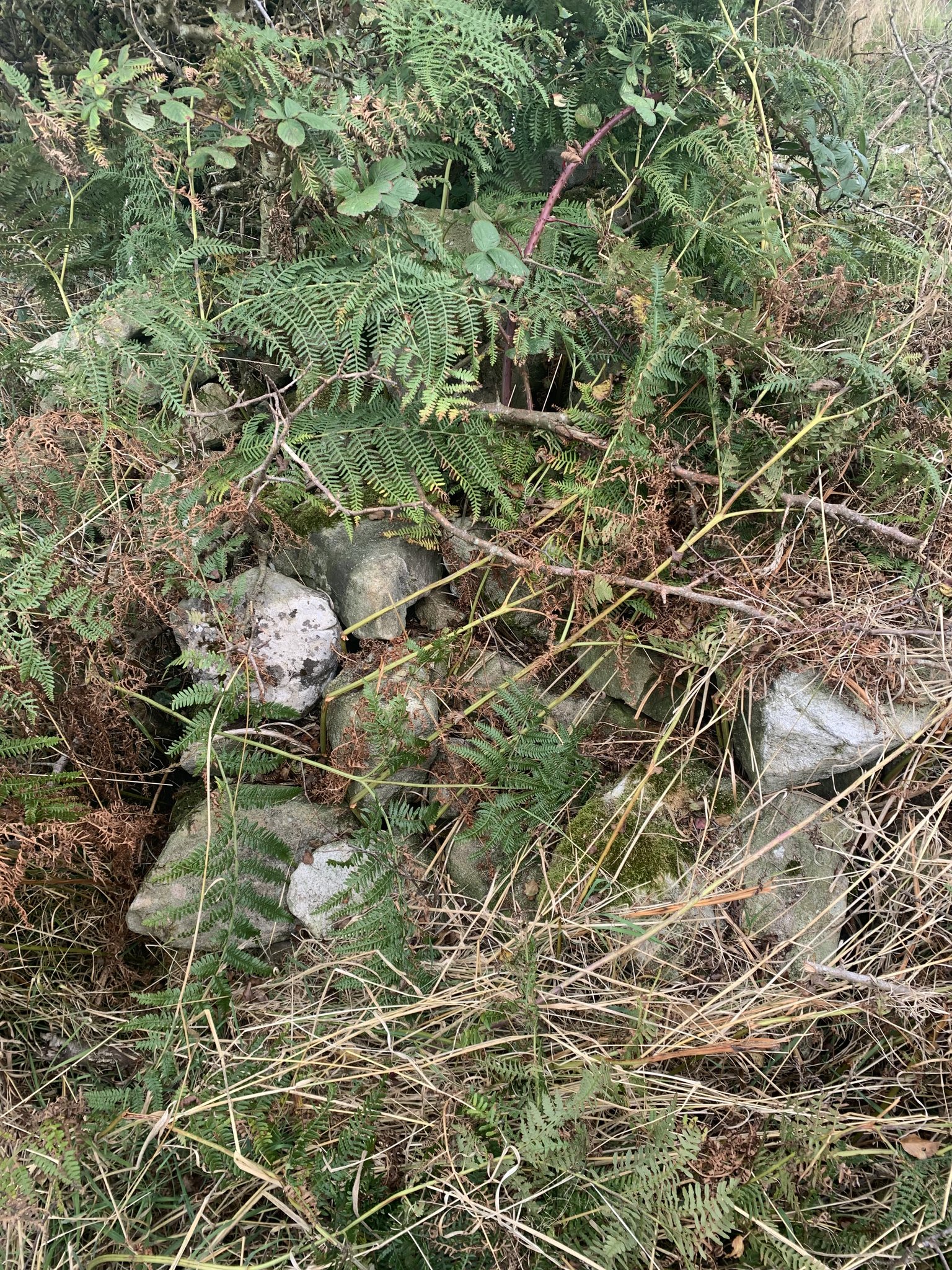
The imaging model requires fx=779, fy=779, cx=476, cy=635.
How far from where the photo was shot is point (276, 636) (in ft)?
7.91

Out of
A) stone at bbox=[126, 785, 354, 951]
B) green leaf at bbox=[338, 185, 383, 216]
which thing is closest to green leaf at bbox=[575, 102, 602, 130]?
green leaf at bbox=[338, 185, 383, 216]

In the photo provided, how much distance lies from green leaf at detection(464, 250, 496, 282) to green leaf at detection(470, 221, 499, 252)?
21mm

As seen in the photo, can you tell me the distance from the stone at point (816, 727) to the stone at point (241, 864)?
1250 millimetres

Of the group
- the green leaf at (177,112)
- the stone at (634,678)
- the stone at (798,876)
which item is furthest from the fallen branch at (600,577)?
the green leaf at (177,112)

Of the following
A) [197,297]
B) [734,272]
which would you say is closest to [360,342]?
[197,297]

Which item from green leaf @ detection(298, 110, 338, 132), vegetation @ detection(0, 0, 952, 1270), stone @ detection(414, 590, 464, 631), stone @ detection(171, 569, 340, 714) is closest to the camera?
vegetation @ detection(0, 0, 952, 1270)

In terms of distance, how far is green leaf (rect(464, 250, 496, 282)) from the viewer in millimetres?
2104

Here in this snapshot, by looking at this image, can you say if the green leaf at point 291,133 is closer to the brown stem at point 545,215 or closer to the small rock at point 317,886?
the brown stem at point 545,215

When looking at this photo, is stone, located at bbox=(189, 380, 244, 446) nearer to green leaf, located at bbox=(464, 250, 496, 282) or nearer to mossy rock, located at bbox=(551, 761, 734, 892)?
green leaf, located at bbox=(464, 250, 496, 282)

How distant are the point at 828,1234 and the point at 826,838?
894 mm

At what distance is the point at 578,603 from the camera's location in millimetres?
2307

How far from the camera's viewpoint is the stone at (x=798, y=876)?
208cm

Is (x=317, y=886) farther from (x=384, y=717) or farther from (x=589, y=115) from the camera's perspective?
(x=589, y=115)

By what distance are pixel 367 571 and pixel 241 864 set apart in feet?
3.07
